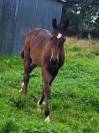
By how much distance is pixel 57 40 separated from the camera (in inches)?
362

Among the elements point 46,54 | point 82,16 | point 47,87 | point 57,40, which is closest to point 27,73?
Result: point 46,54

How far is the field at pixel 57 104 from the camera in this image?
813 cm

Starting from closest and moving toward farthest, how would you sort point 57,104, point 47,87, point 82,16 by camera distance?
point 47,87 < point 57,104 < point 82,16

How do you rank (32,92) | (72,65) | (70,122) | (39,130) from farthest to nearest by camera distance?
(72,65) < (32,92) < (70,122) < (39,130)

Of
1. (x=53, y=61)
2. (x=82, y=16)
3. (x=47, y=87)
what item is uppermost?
(x=53, y=61)

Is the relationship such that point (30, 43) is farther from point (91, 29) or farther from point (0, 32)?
point (91, 29)

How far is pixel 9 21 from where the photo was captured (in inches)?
782

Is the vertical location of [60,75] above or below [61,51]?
below

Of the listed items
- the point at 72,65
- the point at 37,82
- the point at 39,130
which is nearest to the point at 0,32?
the point at 72,65

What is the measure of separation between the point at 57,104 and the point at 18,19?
10552 mm

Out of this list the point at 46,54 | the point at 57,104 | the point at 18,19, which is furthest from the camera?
the point at 18,19

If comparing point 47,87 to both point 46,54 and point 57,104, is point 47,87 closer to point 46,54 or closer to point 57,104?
point 46,54

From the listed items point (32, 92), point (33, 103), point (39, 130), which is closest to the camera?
point (39, 130)

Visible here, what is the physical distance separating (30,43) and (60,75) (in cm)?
385
